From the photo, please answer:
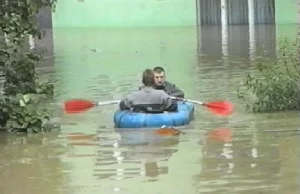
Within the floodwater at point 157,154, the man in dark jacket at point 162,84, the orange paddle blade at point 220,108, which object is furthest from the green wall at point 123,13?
the orange paddle blade at point 220,108

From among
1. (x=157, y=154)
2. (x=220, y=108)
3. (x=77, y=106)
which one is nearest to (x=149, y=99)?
(x=220, y=108)

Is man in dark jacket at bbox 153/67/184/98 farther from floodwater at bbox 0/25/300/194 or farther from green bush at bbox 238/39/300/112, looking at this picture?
green bush at bbox 238/39/300/112

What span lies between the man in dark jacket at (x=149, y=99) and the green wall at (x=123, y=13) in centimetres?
3485

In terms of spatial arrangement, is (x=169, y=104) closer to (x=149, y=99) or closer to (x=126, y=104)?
(x=149, y=99)

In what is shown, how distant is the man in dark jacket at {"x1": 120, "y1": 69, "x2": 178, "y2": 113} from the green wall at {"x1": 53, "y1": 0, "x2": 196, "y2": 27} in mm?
34854

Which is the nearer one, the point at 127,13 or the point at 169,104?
the point at 169,104

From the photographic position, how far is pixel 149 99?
1128 cm

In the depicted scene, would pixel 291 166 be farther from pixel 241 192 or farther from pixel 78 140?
pixel 78 140

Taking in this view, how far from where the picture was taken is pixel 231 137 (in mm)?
10234

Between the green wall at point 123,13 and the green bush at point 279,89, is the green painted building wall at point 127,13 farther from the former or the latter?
the green bush at point 279,89

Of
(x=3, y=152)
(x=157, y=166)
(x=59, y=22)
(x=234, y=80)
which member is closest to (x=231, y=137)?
(x=157, y=166)

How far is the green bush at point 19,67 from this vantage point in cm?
1105

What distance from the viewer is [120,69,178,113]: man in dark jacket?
11.3 m

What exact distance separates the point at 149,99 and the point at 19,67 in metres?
2.04
